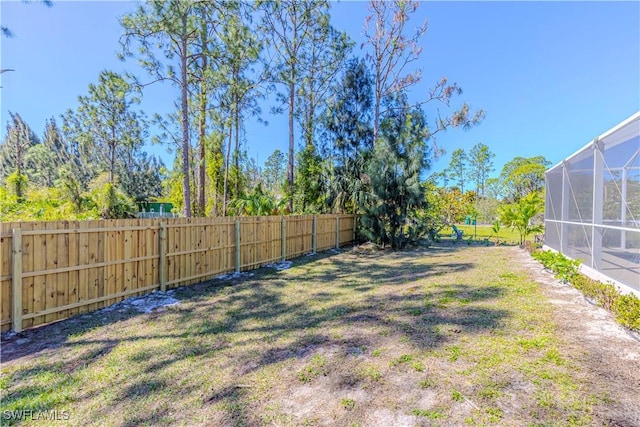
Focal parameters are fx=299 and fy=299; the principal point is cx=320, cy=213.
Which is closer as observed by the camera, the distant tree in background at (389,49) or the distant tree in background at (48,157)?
the distant tree in background at (389,49)

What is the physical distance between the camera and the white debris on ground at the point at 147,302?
14.6 feet

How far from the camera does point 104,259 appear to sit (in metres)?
4.45

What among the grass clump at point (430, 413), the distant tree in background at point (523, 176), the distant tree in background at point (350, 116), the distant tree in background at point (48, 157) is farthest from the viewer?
the distant tree in background at point (523, 176)

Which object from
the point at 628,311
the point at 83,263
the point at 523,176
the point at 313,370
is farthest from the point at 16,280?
the point at 523,176

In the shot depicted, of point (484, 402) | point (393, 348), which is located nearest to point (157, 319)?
point (393, 348)

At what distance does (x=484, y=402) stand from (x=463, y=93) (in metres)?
17.0

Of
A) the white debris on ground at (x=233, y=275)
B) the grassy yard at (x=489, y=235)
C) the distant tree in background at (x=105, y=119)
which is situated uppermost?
the distant tree in background at (x=105, y=119)

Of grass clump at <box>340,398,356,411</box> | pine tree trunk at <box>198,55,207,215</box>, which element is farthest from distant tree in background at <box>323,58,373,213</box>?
grass clump at <box>340,398,356,411</box>

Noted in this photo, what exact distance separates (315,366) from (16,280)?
11.8 feet

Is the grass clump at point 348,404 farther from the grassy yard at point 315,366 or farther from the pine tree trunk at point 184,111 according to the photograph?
the pine tree trunk at point 184,111

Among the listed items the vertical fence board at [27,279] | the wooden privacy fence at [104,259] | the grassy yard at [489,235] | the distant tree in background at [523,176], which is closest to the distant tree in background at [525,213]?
the grassy yard at [489,235]

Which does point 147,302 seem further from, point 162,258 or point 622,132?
point 622,132

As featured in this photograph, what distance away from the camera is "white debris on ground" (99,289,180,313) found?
4.44m

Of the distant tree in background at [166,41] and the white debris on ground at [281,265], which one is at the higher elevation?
the distant tree in background at [166,41]
